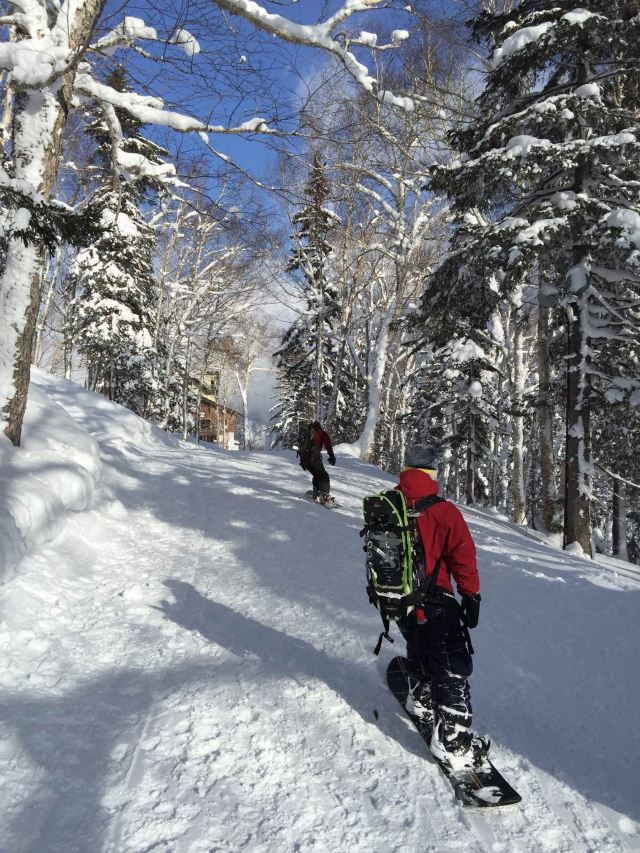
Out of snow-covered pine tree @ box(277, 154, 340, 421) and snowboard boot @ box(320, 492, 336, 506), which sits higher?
snow-covered pine tree @ box(277, 154, 340, 421)

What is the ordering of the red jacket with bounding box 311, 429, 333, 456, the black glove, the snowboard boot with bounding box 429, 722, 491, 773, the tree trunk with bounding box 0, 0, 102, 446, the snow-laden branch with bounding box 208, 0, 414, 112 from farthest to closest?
the red jacket with bounding box 311, 429, 333, 456
the tree trunk with bounding box 0, 0, 102, 446
the snow-laden branch with bounding box 208, 0, 414, 112
the black glove
the snowboard boot with bounding box 429, 722, 491, 773

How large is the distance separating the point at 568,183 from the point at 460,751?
33.7 feet

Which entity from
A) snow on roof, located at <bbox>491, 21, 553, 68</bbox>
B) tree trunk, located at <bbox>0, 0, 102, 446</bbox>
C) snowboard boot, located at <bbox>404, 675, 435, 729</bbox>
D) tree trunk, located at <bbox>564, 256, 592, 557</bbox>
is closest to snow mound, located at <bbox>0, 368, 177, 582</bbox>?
tree trunk, located at <bbox>0, 0, 102, 446</bbox>

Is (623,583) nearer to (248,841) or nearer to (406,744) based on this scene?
(406,744)

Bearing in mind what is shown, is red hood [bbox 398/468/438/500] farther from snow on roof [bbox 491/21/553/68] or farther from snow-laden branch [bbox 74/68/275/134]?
snow on roof [bbox 491/21/553/68]

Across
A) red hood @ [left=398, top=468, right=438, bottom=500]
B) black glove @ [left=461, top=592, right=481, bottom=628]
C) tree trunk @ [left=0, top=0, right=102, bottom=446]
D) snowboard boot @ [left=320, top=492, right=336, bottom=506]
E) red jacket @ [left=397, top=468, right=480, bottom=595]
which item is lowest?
snowboard boot @ [left=320, top=492, right=336, bottom=506]

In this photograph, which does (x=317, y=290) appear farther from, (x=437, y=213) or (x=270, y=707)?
(x=270, y=707)

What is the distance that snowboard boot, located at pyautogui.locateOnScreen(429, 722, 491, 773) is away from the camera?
2.86 m

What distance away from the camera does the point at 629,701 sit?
13.2ft

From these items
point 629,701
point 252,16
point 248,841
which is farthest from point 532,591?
point 252,16

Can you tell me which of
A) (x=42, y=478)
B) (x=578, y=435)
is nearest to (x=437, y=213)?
(x=578, y=435)

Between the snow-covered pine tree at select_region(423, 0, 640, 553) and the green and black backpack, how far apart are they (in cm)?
697

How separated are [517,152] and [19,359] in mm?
8186

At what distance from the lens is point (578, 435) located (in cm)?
998
